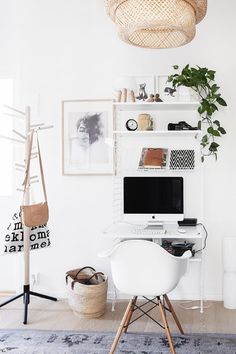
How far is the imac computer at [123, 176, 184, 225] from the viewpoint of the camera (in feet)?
12.6

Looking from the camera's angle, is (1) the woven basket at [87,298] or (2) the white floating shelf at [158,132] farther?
(2) the white floating shelf at [158,132]

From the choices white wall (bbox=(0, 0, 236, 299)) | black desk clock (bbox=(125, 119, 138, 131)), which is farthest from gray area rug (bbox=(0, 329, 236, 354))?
black desk clock (bbox=(125, 119, 138, 131))

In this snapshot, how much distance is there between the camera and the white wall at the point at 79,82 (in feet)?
13.3

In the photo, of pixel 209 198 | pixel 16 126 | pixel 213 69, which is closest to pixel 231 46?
pixel 213 69

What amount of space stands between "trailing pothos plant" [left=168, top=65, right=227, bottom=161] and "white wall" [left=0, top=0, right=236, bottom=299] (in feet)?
0.81

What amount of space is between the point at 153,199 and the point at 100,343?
1299 millimetres

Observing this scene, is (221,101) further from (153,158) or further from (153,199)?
(153,199)

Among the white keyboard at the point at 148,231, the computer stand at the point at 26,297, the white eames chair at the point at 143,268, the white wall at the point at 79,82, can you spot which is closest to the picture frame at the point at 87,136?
the white wall at the point at 79,82

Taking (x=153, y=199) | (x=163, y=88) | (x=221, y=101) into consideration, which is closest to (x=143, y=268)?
(x=153, y=199)

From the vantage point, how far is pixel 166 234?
3.52 meters

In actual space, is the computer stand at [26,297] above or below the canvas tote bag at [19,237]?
below

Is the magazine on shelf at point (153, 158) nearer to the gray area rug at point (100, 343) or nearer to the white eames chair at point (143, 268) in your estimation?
the white eames chair at point (143, 268)

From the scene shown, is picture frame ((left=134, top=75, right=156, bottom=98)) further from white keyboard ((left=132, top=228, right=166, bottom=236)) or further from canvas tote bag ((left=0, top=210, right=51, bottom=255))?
canvas tote bag ((left=0, top=210, right=51, bottom=255))

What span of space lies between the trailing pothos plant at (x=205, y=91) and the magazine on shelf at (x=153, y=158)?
0.35 meters
